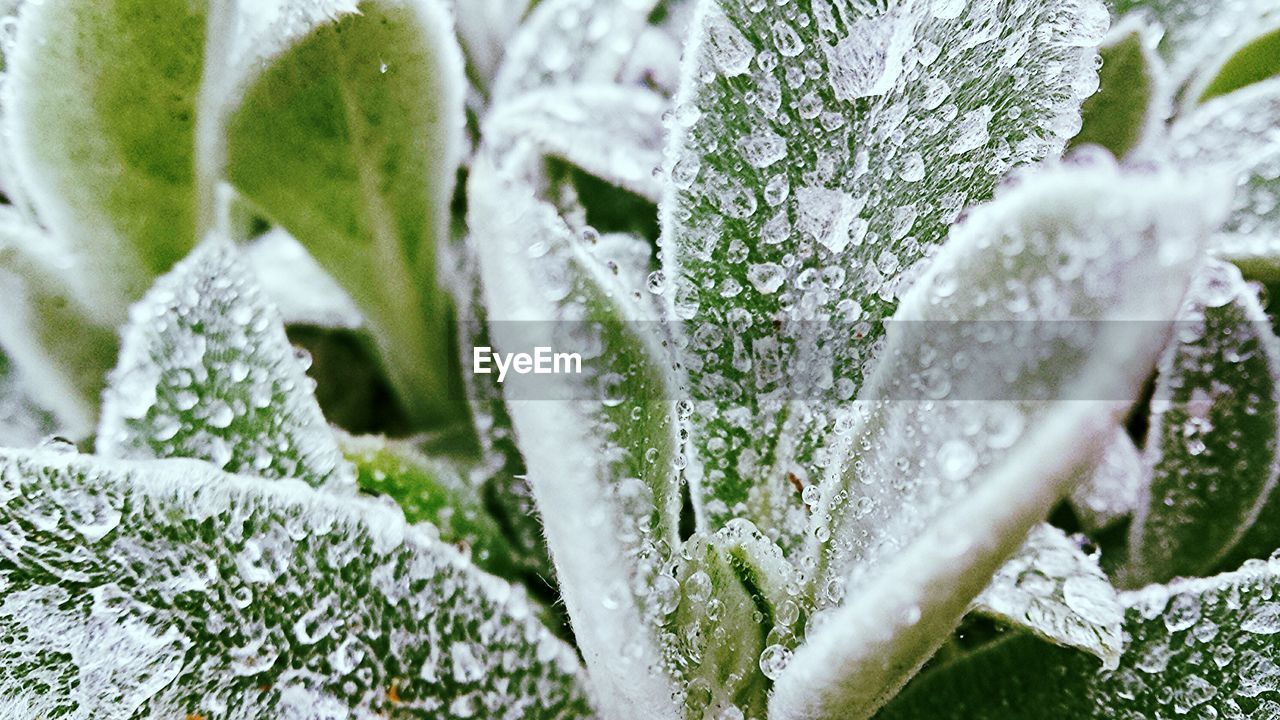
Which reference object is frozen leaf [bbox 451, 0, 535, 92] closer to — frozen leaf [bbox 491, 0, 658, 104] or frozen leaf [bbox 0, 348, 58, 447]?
frozen leaf [bbox 491, 0, 658, 104]

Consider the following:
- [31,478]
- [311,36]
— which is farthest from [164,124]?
[31,478]

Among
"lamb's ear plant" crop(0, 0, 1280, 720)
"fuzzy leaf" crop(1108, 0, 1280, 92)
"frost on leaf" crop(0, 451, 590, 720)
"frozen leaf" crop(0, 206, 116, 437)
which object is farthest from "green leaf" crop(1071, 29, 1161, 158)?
"frozen leaf" crop(0, 206, 116, 437)

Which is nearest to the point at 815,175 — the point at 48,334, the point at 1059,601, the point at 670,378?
the point at 670,378

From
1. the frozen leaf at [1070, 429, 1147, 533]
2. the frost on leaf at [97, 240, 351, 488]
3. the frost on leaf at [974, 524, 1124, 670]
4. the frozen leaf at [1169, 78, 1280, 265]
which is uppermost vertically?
the frozen leaf at [1169, 78, 1280, 265]

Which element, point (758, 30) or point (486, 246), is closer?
point (486, 246)

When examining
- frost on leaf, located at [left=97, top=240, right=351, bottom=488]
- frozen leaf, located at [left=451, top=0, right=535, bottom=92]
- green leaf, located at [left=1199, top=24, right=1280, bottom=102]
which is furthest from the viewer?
frozen leaf, located at [left=451, top=0, right=535, bottom=92]

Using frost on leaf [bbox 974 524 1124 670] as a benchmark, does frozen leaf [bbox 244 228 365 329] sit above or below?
below

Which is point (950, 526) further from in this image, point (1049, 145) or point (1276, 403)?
point (1276, 403)

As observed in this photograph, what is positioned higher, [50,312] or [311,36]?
[311,36]
